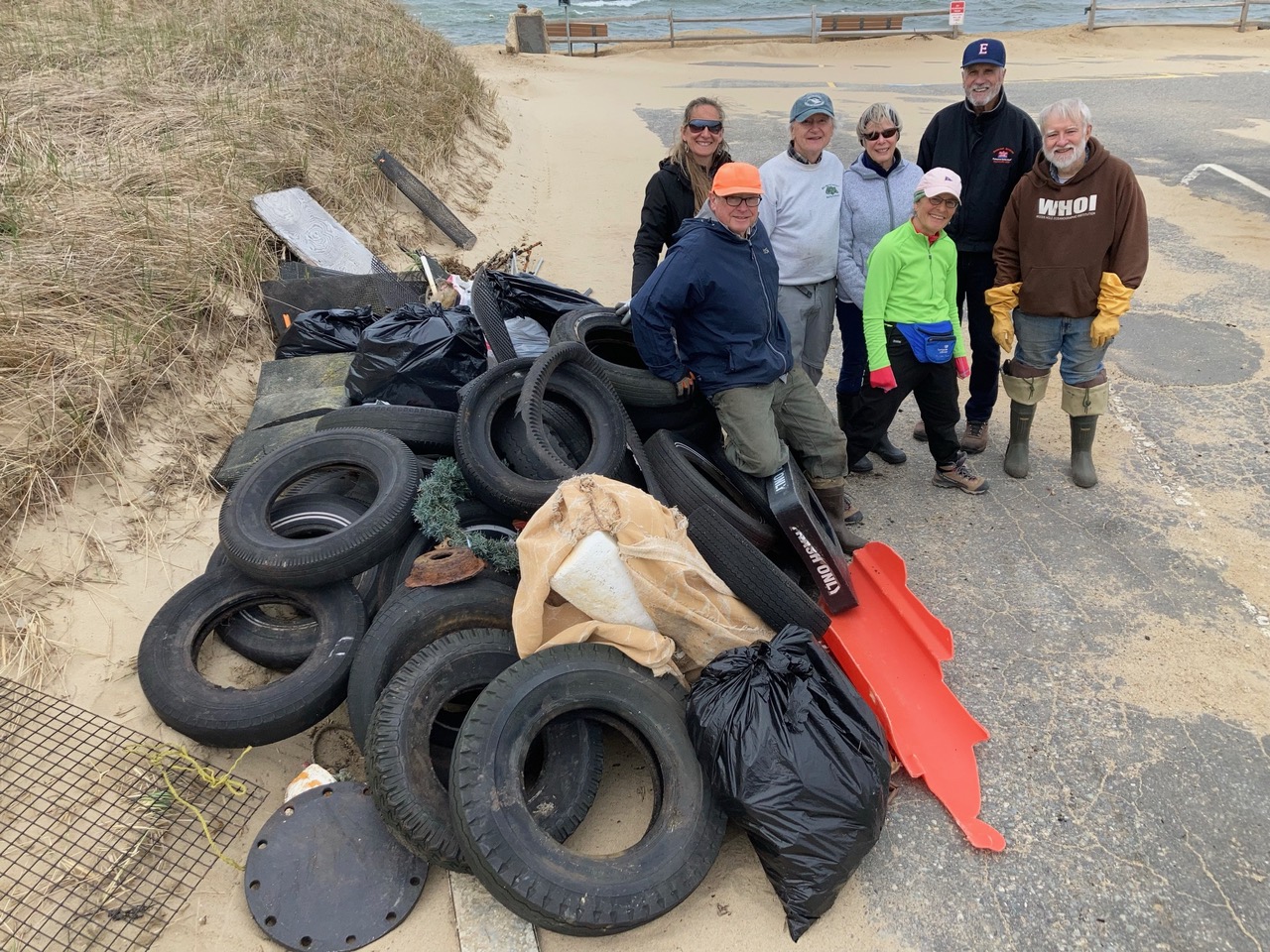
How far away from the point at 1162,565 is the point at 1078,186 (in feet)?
6.58

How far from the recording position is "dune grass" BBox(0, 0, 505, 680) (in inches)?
171

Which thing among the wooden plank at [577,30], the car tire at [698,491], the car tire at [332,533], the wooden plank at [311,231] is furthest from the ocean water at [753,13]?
the car tire at [332,533]

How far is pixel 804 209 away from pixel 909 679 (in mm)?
2459

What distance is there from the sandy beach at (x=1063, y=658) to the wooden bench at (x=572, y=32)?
18949 millimetres

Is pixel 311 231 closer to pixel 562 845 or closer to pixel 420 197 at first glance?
pixel 420 197

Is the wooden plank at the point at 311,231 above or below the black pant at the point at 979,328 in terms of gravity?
above

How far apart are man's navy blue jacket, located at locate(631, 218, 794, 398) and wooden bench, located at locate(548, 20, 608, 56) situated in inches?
883

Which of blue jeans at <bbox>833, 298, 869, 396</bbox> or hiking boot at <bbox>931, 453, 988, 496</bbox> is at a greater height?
blue jeans at <bbox>833, 298, 869, 396</bbox>

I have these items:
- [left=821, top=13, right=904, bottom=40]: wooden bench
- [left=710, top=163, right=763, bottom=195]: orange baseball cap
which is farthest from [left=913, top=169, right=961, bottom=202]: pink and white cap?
[left=821, top=13, right=904, bottom=40]: wooden bench

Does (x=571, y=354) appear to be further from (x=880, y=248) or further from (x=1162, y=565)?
(x=1162, y=565)

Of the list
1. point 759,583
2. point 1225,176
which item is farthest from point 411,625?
point 1225,176

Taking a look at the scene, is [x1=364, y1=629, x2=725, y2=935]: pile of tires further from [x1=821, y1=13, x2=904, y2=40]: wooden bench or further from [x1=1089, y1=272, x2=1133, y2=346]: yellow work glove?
[x1=821, y1=13, x2=904, y2=40]: wooden bench

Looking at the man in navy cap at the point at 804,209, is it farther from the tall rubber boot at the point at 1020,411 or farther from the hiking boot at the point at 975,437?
the hiking boot at the point at 975,437

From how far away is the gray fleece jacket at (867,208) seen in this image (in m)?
4.32
